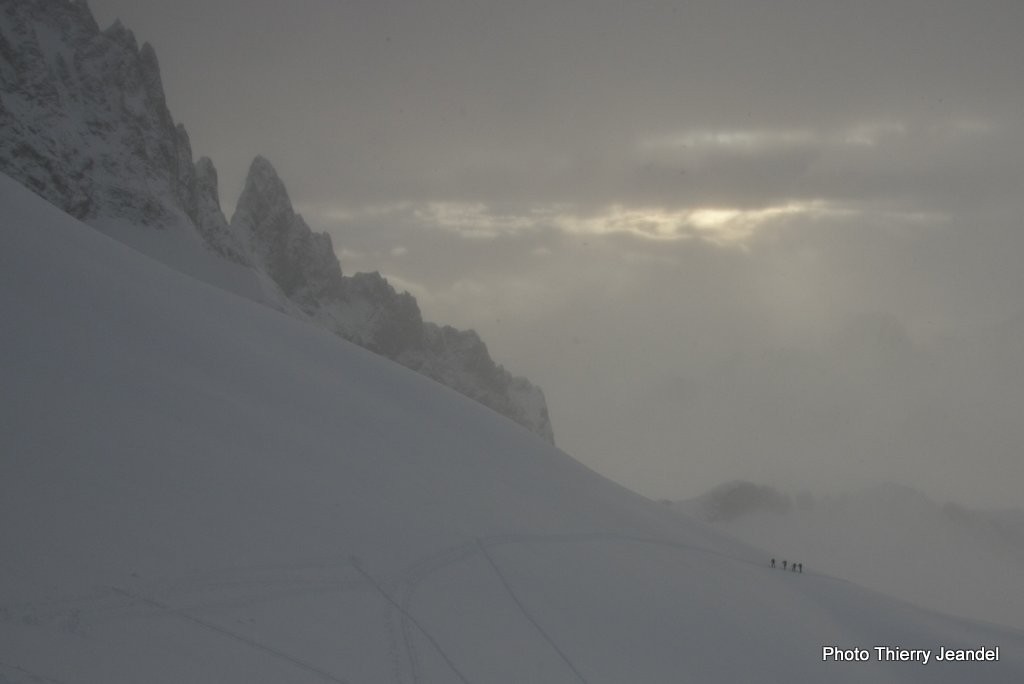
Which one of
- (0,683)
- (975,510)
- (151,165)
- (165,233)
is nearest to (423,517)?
(0,683)

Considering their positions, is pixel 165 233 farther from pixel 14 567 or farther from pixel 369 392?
pixel 14 567

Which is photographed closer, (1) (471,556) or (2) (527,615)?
(2) (527,615)

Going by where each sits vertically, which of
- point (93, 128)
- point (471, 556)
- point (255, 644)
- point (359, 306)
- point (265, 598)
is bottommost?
point (255, 644)

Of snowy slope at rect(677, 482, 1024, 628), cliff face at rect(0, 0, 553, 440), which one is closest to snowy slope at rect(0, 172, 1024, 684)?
cliff face at rect(0, 0, 553, 440)

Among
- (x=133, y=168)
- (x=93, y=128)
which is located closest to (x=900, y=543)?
(x=133, y=168)

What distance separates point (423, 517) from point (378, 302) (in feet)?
497

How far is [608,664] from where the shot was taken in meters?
19.4

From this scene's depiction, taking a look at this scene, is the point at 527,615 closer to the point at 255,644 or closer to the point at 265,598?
the point at 265,598

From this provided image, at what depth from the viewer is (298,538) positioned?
17609 mm

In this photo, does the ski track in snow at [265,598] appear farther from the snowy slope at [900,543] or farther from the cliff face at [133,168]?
the snowy slope at [900,543]

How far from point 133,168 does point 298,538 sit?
113724mm

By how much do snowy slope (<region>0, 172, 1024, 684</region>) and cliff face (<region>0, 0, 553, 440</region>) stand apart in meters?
83.5

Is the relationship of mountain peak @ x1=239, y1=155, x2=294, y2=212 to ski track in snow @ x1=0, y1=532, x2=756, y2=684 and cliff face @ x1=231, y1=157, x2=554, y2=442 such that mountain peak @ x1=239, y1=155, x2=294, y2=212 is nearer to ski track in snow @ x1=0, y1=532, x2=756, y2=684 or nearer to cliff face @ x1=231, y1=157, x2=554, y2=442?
cliff face @ x1=231, y1=157, x2=554, y2=442

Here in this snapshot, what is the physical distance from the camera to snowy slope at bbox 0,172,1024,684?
13.4 meters
